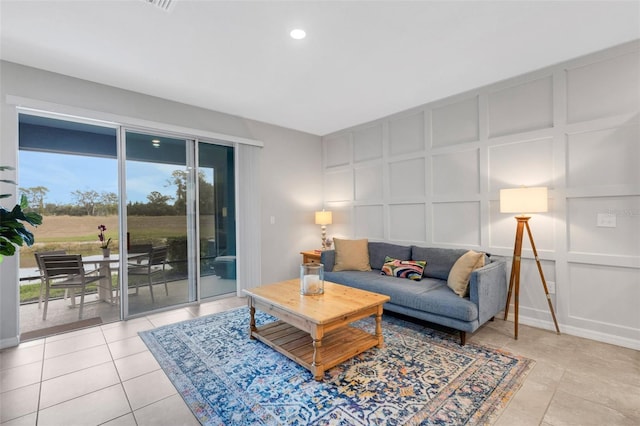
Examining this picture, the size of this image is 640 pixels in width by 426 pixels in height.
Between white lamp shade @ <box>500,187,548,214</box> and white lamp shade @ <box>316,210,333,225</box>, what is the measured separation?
8.60 feet

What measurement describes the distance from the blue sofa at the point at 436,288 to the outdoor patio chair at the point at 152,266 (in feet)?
6.87

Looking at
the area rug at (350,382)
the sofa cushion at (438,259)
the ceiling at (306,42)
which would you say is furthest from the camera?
the sofa cushion at (438,259)

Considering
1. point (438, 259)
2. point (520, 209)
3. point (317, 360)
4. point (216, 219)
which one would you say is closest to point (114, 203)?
point (216, 219)

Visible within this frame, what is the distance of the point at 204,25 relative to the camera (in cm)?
223

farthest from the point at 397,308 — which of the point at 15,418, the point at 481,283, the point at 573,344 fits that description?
the point at 15,418

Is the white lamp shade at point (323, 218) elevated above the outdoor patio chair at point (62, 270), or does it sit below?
above

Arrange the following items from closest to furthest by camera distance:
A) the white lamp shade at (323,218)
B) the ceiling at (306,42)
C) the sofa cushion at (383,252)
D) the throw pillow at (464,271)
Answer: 1. the ceiling at (306,42)
2. the throw pillow at (464,271)
3. the sofa cushion at (383,252)
4. the white lamp shade at (323,218)

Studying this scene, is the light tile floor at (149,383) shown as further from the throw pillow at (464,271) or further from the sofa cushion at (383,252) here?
the sofa cushion at (383,252)

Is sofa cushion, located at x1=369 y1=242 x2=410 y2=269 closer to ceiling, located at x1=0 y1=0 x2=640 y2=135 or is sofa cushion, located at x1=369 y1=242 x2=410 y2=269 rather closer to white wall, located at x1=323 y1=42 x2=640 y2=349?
white wall, located at x1=323 y1=42 x2=640 y2=349

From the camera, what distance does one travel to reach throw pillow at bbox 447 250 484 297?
2.82 meters

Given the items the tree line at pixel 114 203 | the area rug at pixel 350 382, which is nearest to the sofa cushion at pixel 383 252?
the area rug at pixel 350 382

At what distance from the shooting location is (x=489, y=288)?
9.11 feet

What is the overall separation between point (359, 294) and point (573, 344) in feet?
6.42

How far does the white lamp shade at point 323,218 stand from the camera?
4.84 m
